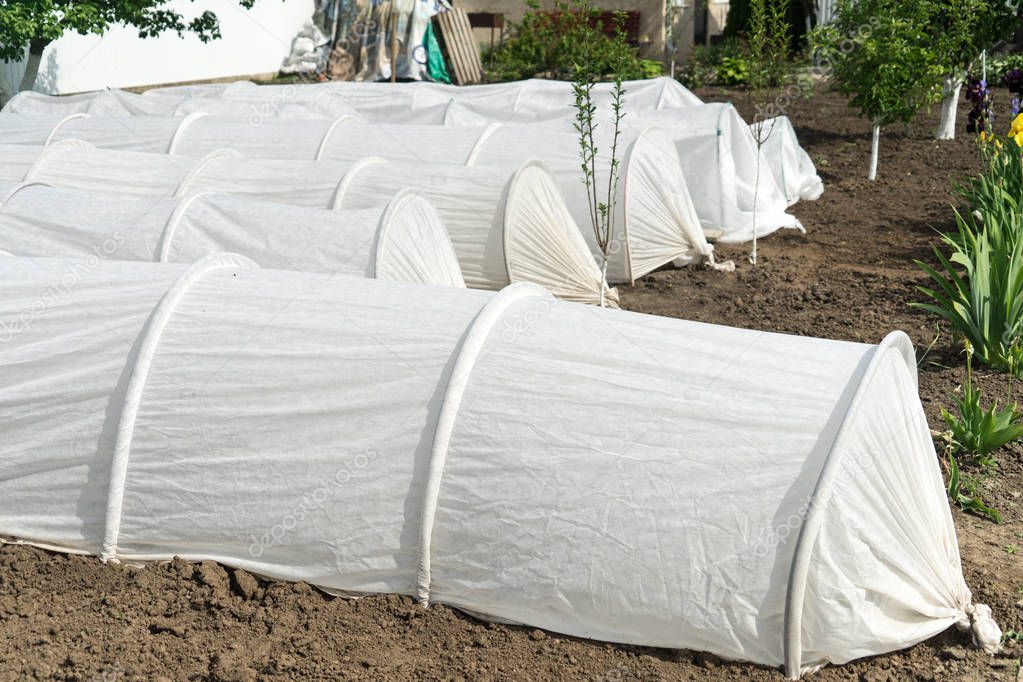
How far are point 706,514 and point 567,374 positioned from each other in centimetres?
76

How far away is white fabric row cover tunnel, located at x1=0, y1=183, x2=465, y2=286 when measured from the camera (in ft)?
20.8

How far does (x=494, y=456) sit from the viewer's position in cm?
390

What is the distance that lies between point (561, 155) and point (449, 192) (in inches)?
55.2

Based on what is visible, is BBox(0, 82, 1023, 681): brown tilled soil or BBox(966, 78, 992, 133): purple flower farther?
BBox(966, 78, 992, 133): purple flower

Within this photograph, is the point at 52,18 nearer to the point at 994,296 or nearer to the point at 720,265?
the point at 720,265

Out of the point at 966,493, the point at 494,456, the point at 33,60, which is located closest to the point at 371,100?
the point at 33,60

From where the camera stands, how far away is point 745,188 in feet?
35.1

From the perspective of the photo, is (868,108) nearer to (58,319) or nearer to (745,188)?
(745,188)

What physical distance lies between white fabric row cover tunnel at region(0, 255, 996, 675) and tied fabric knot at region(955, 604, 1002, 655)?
0.02 metres

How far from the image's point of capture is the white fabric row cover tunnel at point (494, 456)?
3611 millimetres

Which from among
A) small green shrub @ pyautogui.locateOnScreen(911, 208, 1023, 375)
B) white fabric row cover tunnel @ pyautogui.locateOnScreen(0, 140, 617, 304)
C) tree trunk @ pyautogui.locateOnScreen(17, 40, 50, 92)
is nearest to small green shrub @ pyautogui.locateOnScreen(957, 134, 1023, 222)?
small green shrub @ pyautogui.locateOnScreen(911, 208, 1023, 375)

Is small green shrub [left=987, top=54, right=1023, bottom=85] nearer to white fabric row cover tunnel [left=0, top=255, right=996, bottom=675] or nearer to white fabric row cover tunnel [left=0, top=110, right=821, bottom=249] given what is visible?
white fabric row cover tunnel [left=0, top=110, right=821, bottom=249]

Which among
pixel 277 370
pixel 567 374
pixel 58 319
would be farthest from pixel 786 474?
pixel 58 319

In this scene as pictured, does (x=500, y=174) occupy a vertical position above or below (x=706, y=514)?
above
